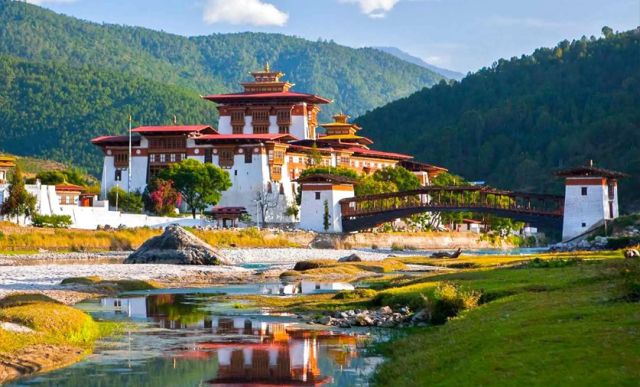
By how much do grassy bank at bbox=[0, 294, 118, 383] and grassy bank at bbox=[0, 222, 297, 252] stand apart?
5297 centimetres

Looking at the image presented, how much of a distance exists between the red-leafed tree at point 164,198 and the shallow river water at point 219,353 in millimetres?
80043

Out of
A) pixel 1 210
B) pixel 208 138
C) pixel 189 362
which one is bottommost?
pixel 189 362

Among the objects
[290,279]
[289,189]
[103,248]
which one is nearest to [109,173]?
[289,189]

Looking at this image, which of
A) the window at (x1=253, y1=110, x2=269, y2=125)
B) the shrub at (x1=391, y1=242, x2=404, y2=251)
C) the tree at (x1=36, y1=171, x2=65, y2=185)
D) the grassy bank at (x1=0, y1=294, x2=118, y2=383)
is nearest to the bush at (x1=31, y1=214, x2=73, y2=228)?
the tree at (x1=36, y1=171, x2=65, y2=185)

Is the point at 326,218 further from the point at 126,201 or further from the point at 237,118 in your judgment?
the point at 237,118

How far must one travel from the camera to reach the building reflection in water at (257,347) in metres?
26.5

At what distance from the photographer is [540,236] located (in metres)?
162

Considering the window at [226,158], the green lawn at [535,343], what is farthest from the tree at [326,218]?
the green lawn at [535,343]

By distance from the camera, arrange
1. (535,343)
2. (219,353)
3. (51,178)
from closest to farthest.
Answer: (535,343) < (219,353) < (51,178)

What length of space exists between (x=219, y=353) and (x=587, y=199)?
7665 cm

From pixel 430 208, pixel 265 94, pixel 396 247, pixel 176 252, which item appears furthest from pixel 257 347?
pixel 265 94

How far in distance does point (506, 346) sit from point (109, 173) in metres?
A: 120

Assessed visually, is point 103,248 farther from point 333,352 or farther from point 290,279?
point 333,352

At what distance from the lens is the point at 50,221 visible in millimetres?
100562
